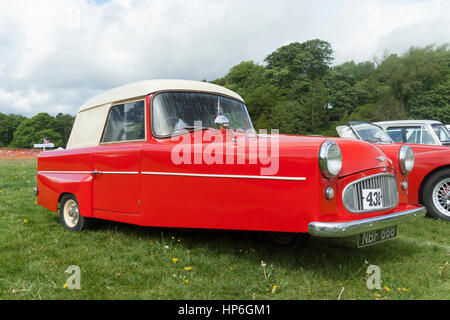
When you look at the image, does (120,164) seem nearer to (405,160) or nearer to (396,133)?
(405,160)

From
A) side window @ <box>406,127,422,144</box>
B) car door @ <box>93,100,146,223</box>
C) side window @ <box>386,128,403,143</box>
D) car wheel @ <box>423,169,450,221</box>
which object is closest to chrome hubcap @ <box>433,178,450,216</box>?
car wheel @ <box>423,169,450,221</box>

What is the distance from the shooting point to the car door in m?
3.68

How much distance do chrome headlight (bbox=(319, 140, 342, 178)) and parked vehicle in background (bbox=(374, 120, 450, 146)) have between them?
5.11 m

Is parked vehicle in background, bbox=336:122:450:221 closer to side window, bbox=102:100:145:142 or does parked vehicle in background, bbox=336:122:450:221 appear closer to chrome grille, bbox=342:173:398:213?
chrome grille, bbox=342:173:398:213

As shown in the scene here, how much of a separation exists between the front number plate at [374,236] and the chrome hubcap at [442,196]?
108 inches

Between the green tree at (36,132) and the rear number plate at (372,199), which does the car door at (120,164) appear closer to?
the rear number plate at (372,199)

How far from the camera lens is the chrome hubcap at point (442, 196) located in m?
5.33

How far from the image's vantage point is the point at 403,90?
181 feet

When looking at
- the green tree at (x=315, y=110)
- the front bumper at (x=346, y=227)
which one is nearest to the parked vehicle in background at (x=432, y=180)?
the front bumper at (x=346, y=227)

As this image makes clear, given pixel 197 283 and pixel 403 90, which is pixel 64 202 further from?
pixel 403 90

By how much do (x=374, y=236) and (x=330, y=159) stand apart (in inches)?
37.8

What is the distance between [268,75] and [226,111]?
192 feet

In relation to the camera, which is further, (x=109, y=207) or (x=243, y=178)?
(x=109, y=207)
